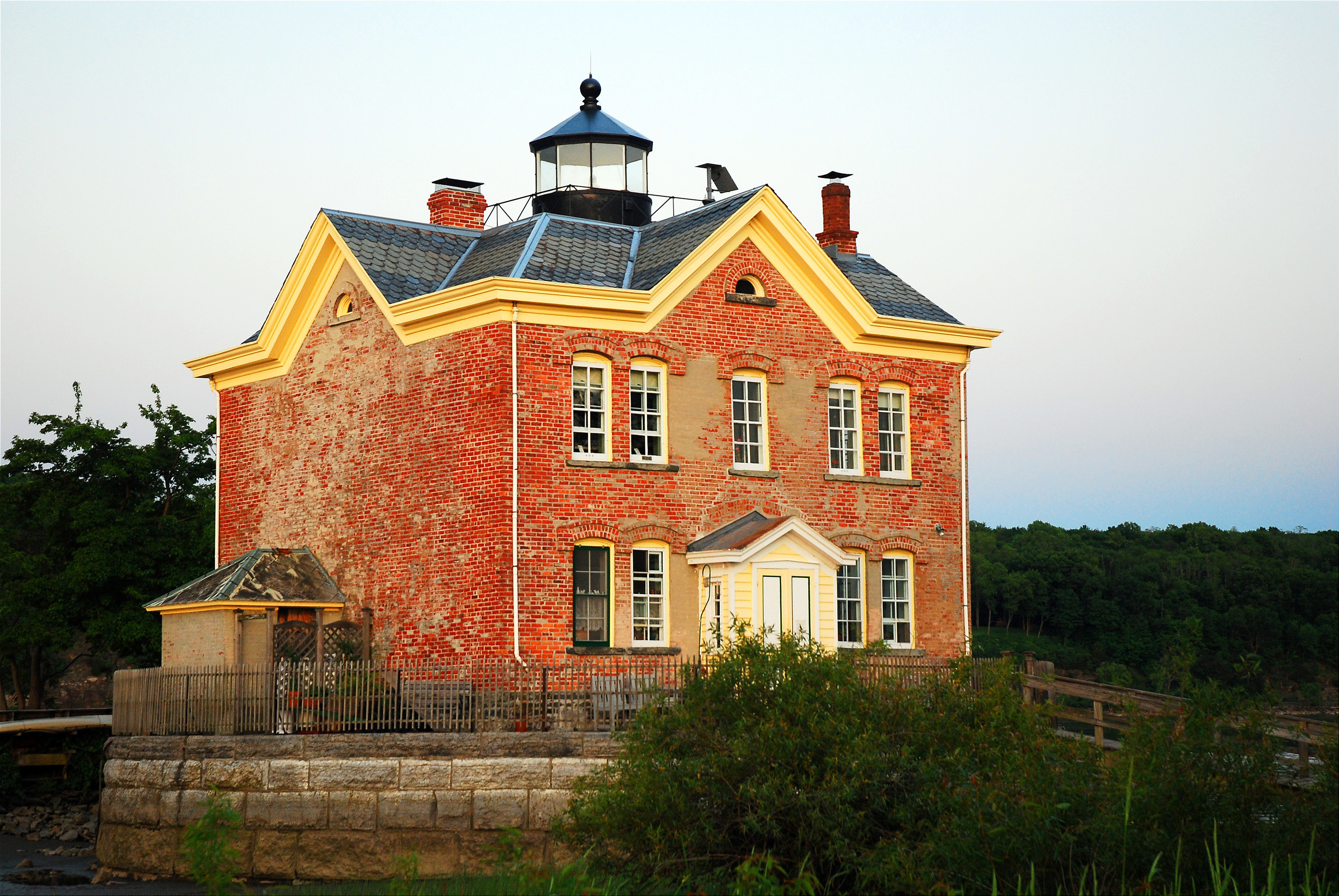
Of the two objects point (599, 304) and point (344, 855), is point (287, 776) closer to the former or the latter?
point (344, 855)

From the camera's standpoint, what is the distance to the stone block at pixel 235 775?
1942 centimetres

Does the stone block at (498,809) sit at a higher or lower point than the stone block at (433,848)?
higher

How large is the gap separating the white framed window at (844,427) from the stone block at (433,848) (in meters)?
10.3

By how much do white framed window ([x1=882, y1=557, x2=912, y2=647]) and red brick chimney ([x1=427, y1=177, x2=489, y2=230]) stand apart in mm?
10228

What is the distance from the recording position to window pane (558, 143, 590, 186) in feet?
94.2

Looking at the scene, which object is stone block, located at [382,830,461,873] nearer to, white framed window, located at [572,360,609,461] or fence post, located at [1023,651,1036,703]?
white framed window, located at [572,360,609,461]

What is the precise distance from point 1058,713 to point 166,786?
12.6m

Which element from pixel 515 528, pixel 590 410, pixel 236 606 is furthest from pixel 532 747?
pixel 236 606

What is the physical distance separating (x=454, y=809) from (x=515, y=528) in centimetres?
509

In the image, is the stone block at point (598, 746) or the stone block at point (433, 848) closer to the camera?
the stone block at point (433, 848)

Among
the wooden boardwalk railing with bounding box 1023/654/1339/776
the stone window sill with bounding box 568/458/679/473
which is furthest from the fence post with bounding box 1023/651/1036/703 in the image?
the stone window sill with bounding box 568/458/679/473

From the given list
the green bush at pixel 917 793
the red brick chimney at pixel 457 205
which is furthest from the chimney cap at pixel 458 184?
the green bush at pixel 917 793

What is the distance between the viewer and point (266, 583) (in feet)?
79.0

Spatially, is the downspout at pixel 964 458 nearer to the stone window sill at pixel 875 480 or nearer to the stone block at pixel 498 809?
the stone window sill at pixel 875 480
